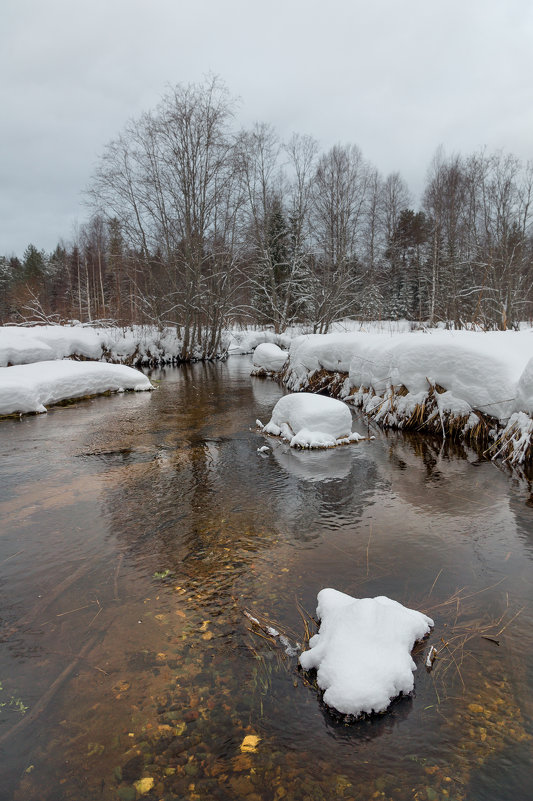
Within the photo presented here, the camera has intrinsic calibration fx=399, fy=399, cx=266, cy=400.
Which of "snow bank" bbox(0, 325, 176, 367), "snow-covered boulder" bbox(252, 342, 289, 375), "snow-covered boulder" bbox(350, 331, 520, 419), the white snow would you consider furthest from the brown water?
"snow-covered boulder" bbox(252, 342, 289, 375)

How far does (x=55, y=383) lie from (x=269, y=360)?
842cm

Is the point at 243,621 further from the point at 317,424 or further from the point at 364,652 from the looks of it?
the point at 317,424

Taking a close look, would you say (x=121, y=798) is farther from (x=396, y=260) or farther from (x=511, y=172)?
(x=396, y=260)

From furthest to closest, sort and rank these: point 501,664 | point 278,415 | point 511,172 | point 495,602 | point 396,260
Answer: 1. point 396,260
2. point 511,172
3. point 278,415
4. point 495,602
5. point 501,664

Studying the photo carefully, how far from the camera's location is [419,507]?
16.7ft

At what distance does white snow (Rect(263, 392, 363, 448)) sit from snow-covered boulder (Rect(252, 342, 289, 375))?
363 inches

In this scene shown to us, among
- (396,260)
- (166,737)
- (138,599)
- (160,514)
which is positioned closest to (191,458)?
(160,514)

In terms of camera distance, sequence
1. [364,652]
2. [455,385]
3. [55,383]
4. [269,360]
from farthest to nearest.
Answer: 1. [269,360]
2. [55,383]
3. [455,385]
4. [364,652]

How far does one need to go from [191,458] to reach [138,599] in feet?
12.2

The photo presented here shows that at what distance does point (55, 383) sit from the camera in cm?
1209

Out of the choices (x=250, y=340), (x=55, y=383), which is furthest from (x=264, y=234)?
(x=55, y=383)

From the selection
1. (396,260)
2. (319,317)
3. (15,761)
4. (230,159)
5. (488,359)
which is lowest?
(15,761)

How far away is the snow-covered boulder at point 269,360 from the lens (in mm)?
17172

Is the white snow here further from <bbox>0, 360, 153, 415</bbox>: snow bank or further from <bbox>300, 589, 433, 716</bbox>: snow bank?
<bbox>0, 360, 153, 415</bbox>: snow bank
